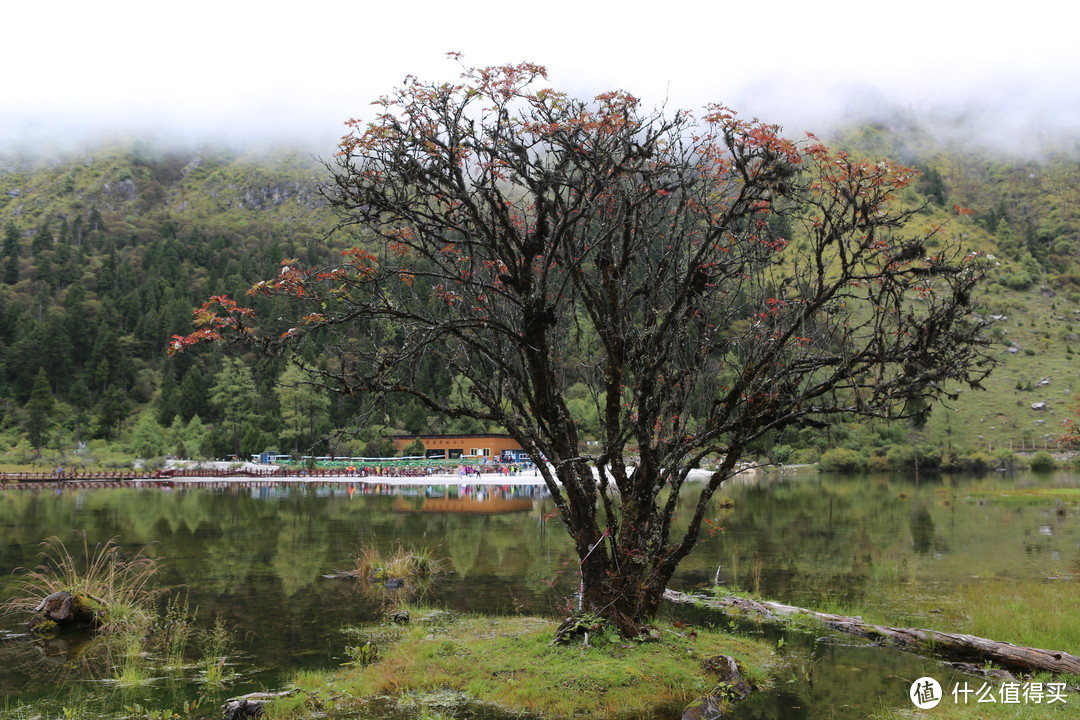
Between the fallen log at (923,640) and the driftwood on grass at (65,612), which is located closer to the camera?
the fallen log at (923,640)

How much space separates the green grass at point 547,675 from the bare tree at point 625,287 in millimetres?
882

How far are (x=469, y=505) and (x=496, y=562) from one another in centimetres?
2586

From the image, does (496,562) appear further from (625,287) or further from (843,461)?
(843,461)

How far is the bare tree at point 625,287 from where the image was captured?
1033 centimetres

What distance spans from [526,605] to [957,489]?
5332cm

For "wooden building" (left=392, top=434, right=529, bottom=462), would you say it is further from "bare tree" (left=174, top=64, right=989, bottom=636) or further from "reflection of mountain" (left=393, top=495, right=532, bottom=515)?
"bare tree" (left=174, top=64, right=989, bottom=636)

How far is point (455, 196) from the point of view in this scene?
10836 mm

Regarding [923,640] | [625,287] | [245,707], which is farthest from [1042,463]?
[245,707]

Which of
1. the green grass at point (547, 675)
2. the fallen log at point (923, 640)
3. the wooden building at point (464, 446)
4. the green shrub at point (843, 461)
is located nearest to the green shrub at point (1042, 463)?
the green shrub at point (843, 461)

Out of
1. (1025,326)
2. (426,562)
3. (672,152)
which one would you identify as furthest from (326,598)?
(1025,326)

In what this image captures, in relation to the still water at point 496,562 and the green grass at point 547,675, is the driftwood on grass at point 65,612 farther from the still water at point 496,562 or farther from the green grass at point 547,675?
the green grass at point 547,675

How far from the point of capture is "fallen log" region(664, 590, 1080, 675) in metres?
10.8

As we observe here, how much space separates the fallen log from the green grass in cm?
223

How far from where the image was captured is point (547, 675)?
1050 centimetres
